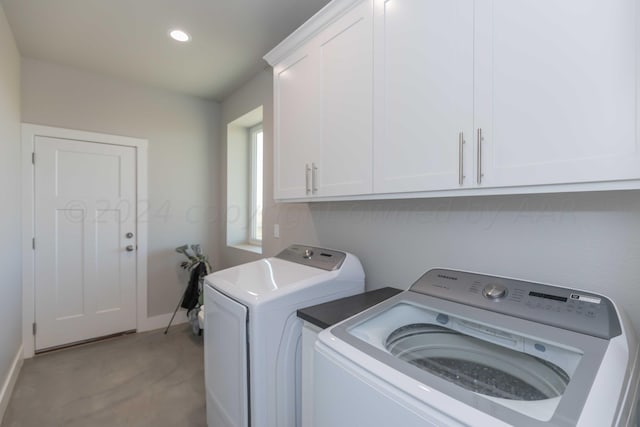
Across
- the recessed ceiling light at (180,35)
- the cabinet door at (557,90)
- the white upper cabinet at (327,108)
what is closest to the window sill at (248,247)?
the white upper cabinet at (327,108)

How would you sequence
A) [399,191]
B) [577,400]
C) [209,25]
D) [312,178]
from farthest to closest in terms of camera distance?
[209,25] < [312,178] < [399,191] < [577,400]

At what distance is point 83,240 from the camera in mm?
2873

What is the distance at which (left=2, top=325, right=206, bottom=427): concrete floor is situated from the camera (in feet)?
6.24

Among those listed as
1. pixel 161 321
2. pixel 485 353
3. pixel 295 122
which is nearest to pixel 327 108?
pixel 295 122

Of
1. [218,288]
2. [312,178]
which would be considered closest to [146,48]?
[312,178]

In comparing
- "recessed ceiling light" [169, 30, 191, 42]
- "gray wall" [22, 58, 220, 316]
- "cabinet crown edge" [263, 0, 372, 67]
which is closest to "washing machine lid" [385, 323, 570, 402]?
"cabinet crown edge" [263, 0, 372, 67]

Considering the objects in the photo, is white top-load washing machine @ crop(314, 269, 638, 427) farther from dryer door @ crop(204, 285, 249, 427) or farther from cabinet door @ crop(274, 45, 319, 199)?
cabinet door @ crop(274, 45, 319, 199)

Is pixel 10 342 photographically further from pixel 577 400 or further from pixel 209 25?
pixel 577 400

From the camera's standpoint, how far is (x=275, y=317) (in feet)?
4.40

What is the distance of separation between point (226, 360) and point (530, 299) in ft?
4.37

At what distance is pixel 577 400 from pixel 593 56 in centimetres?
84

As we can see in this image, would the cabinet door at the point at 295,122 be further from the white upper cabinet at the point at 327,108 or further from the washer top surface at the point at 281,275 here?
the washer top surface at the point at 281,275

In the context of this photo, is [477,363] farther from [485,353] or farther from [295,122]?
[295,122]

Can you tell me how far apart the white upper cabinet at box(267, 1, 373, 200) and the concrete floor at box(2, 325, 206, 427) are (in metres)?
1.60
